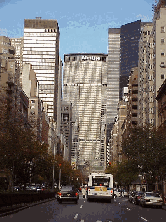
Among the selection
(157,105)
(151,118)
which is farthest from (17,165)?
(151,118)

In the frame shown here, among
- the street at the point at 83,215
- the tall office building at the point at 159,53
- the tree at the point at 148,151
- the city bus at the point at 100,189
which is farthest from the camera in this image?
the tall office building at the point at 159,53

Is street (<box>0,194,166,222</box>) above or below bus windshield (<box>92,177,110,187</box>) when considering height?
below

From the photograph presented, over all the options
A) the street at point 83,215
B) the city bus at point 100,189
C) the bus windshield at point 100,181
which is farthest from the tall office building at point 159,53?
the street at point 83,215

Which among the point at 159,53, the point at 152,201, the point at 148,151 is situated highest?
the point at 159,53

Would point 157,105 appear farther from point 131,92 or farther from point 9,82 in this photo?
point 131,92

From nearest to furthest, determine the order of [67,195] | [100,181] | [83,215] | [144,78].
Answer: [83,215] < [67,195] < [100,181] < [144,78]

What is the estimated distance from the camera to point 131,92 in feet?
478

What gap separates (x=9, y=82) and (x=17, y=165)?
5068cm

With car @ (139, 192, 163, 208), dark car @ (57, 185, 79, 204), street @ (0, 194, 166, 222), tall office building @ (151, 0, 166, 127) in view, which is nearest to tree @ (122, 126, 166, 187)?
dark car @ (57, 185, 79, 204)

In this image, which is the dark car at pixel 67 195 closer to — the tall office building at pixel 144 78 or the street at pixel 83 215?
the street at pixel 83 215

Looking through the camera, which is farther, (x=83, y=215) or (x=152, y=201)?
(x=152, y=201)

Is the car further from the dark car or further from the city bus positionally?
the city bus

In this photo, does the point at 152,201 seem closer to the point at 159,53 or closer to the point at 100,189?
the point at 100,189

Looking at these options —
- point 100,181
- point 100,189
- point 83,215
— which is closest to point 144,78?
point 100,181
